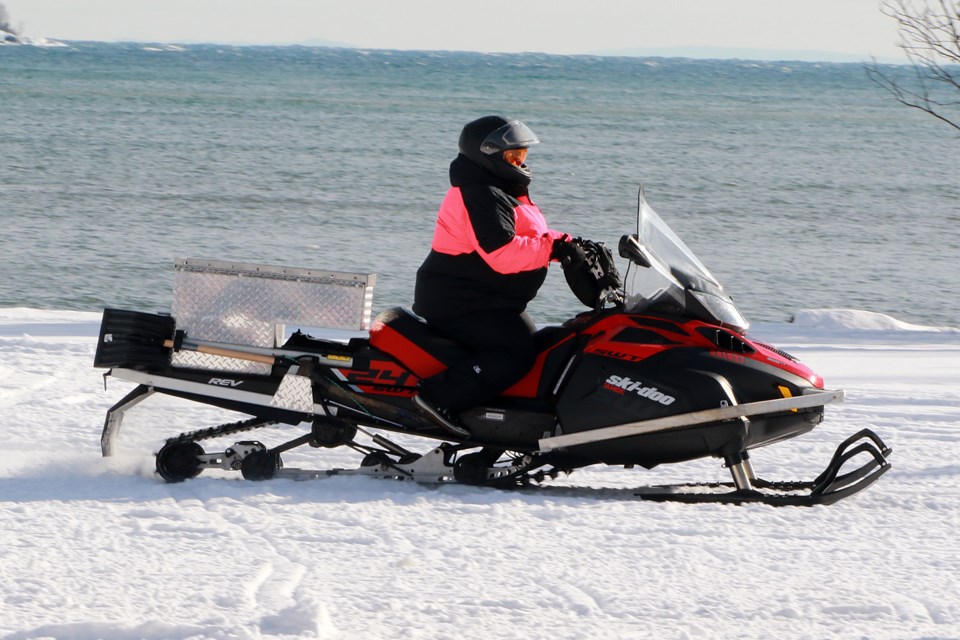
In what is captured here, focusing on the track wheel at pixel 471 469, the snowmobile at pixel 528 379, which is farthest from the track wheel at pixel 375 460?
the track wheel at pixel 471 469

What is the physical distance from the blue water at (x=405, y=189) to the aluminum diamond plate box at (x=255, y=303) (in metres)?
6.81

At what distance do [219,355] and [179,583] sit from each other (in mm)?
1297

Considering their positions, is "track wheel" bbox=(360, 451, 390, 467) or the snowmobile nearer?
the snowmobile

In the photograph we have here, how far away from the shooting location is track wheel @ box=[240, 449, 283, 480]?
4672mm

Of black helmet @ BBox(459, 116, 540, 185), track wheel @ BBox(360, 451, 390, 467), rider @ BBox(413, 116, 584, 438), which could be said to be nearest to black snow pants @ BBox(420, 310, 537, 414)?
rider @ BBox(413, 116, 584, 438)

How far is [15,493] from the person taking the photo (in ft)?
14.5

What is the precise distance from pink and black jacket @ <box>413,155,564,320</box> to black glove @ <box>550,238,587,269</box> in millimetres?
27

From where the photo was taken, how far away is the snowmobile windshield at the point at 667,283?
4453 millimetres

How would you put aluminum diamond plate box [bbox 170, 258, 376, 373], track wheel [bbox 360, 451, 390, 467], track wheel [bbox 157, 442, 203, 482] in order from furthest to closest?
track wheel [bbox 360, 451, 390, 467]
track wheel [bbox 157, 442, 203, 482]
aluminum diamond plate box [bbox 170, 258, 376, 373]

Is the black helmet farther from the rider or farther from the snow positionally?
the snow

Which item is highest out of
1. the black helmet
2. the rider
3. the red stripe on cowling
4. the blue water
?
the black helmet

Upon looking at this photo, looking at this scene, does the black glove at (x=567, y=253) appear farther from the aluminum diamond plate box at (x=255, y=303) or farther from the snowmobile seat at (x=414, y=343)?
the aluminum diamond plate box at (x=255, y=303)

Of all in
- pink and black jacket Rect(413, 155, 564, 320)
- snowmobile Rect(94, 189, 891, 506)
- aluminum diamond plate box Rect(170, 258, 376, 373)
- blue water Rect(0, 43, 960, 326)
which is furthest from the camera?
blue water Rect(0, 43, 960, 326)

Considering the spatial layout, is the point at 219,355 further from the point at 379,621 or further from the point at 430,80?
the point at 430,80
